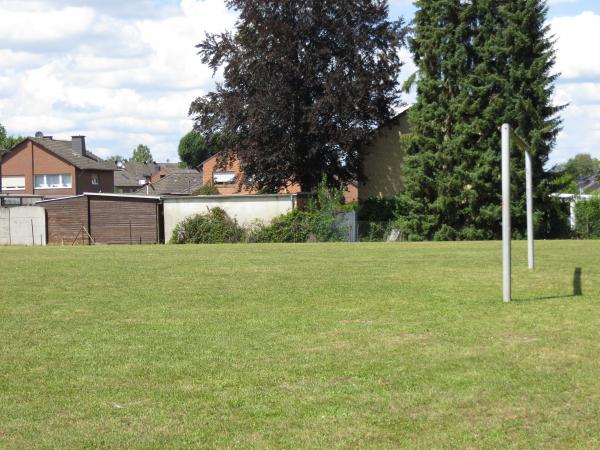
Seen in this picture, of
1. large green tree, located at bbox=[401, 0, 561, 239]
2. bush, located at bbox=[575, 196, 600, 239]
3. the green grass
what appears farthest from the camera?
bush, located at bbox=[575, 196, 600, 239]

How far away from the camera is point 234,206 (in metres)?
48.3

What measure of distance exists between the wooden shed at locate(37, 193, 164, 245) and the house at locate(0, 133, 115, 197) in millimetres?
38045

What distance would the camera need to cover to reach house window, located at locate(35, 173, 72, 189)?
91000mm

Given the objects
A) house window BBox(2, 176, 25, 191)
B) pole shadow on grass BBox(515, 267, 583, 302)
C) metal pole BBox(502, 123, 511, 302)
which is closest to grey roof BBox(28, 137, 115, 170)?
house window BBox(2, 176, 25, 191)

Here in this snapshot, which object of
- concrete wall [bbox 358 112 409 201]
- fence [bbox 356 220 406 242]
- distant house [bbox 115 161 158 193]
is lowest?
fence [bbox 356 220 406 242]

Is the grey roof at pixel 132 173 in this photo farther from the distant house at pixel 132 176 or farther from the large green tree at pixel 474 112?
the large green tree at pixel 474 112

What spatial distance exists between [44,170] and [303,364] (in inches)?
3408

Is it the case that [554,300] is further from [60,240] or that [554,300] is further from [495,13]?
[60,240]

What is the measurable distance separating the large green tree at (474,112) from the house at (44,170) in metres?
55.0

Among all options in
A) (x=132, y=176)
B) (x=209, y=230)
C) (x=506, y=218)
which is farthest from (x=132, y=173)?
(x=506, y=218)

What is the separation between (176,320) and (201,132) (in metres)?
38.7

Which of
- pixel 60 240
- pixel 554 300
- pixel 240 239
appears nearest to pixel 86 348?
pixel 554 300

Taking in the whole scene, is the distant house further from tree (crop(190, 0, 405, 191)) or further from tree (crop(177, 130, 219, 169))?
tree (crop(190, 0, 405, 191))

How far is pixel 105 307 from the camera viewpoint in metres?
15.1
